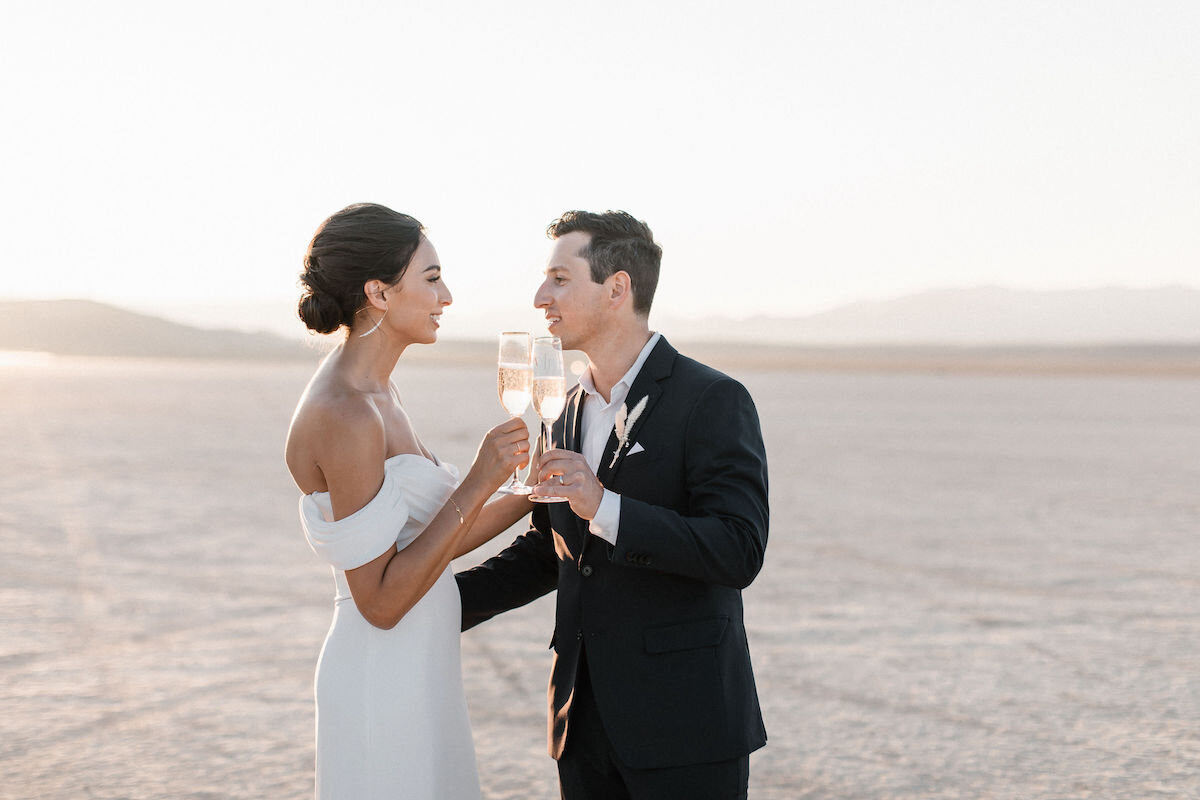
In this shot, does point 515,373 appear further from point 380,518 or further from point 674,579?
point 674,579

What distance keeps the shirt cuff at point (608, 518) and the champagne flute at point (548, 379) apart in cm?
15

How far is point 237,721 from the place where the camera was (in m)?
6.84

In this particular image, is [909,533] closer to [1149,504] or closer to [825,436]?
[1149,504]

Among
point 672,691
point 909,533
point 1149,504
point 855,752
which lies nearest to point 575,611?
point 672,691

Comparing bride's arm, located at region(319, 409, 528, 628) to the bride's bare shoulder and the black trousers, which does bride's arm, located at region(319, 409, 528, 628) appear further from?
the black trousers

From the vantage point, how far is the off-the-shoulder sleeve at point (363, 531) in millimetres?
3217

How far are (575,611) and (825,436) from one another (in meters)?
27.2

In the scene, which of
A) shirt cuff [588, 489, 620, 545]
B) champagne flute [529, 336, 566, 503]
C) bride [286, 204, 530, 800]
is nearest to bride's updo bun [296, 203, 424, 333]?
bride [286, 204, 530, 800]

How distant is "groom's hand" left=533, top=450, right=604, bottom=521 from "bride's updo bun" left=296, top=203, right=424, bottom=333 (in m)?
0.85

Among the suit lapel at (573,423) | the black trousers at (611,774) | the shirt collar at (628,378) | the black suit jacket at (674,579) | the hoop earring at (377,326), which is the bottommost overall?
the black trousers at (611,774)

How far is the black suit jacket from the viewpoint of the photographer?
10.6ft

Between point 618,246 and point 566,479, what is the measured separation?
1.05m

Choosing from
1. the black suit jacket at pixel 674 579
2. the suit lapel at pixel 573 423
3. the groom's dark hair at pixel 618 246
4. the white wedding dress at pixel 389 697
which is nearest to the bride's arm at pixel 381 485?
the white wedding dress at pixel 389 697

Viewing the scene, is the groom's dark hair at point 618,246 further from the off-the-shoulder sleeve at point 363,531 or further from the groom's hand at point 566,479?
the off-the-shoulder sleeve at point 363,531
